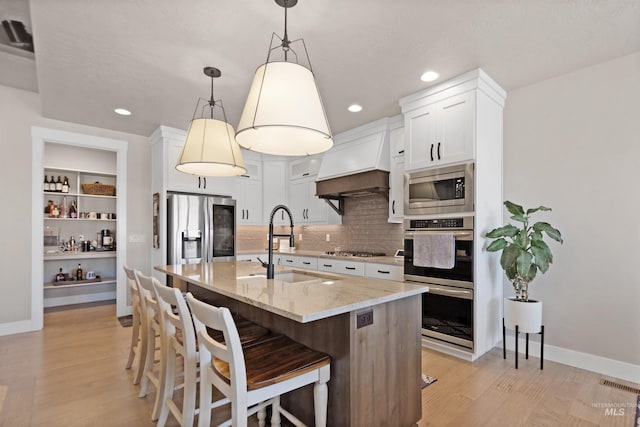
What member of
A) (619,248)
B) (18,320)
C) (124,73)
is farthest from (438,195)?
(18,320)

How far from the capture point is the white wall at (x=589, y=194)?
102 inches

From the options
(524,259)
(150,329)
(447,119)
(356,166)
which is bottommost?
(150,329)

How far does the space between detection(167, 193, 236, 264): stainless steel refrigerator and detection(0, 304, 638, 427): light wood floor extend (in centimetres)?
141

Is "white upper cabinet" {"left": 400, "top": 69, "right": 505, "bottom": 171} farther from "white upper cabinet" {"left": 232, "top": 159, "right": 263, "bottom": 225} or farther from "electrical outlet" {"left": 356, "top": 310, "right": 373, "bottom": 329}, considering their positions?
"white upper cabinet" {"left": 232, "top": 159, "right": 263, "bottom": 225}

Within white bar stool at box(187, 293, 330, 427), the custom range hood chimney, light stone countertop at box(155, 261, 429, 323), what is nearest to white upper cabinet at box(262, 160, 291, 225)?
the custom range hood chimney

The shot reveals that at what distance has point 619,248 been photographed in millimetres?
2623

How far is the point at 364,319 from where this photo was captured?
1574 millimetres

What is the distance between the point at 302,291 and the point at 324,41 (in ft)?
5.96

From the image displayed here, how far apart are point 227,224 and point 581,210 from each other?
14.0ft

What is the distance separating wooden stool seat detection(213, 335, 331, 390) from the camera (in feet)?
4.60

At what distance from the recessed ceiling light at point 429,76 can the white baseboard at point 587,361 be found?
2.59 m

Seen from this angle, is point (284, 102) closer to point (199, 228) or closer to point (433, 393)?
point (433, 393)

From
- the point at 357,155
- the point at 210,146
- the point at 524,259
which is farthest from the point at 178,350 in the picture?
the point at 357,155

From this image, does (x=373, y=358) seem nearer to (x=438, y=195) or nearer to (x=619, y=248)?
(x=438, y=195)
